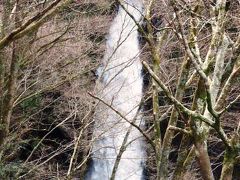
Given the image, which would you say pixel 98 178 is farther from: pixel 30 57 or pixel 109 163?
pixel 30 57

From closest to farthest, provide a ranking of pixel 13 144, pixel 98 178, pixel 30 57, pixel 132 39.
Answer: pixel 30 57 → pixel 13 144 → pixel 98 178 → pixel 132 39

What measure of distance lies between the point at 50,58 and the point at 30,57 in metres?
1.39

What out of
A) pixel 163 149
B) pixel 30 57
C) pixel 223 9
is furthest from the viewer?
pixel 30 57

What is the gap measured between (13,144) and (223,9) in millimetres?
6481

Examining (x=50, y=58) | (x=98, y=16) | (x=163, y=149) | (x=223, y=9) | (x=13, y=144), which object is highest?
A: (x=98, y=16)

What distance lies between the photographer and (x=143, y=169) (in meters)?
13.0

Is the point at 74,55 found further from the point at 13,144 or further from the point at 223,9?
the point at 223,9

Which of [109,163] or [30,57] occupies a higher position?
[30,57]

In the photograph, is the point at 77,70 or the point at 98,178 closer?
the point at 77,70

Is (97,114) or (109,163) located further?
(109,163)

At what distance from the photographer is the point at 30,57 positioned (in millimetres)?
7676

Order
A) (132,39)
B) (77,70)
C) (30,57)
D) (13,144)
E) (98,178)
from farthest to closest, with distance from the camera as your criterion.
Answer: (132,39)
(98,178)
(77,70)
(13,144)
(30,57)

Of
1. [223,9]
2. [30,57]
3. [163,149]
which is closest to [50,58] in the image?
[30,57]

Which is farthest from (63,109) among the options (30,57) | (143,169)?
(143,169)
